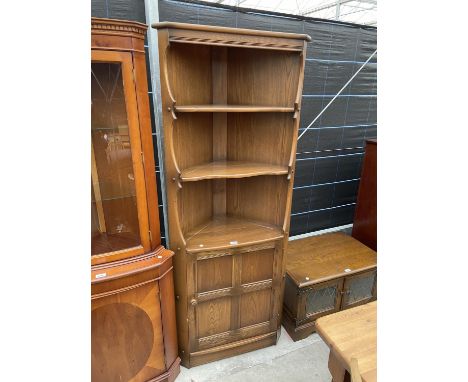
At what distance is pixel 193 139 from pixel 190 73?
12.7 inches

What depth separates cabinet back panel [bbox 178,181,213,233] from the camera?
1.58 meters

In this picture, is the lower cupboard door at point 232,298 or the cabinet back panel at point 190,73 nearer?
the cabinet back panel at point 190,73

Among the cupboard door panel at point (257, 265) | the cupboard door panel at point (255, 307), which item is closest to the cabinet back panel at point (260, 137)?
the cupboard door panel at point (257, 265)

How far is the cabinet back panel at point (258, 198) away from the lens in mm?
1701

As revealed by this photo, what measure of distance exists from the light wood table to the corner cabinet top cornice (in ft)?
3.78

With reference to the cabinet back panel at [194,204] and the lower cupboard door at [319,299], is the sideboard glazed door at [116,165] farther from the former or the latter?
the lower cupboard door at [319,299]

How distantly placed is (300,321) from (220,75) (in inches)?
61.7

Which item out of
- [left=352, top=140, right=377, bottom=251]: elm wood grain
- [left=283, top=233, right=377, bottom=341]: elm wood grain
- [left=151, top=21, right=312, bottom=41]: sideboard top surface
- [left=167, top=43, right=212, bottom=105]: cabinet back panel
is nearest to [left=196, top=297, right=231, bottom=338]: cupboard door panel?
[left=283, top=233, right=377, bottom=341]: elm wood grain

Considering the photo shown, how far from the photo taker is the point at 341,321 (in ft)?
3.50

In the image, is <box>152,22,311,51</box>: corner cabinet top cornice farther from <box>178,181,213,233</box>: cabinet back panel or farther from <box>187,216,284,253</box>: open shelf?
<box>187,216,284,253</box>: open shelf
